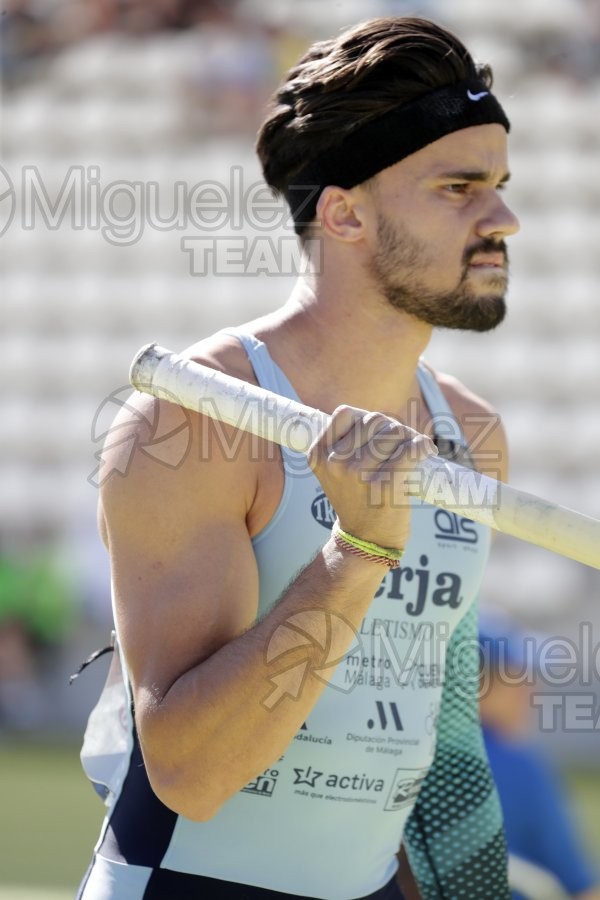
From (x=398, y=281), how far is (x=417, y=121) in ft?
0.86

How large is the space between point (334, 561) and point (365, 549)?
0.14ft

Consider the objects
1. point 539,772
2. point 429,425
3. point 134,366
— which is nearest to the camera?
point 134,366

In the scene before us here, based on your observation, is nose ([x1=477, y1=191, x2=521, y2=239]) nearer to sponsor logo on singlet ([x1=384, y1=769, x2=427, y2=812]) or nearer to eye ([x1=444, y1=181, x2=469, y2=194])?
eye ([x1=444, y1=181, x2=469, y2=194])

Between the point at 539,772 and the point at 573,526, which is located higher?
the point at 573,526

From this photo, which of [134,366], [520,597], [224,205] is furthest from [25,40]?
[134,366]

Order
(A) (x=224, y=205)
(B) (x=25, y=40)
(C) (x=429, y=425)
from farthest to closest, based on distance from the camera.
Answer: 1. (B) (x=25, y=40)
2. (A) (x=224, y=205)
3. (C) (x=429, y=425)

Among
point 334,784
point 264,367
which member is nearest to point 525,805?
point 334,784

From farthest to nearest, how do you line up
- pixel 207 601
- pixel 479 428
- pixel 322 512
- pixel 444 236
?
pixel 479 428 → pixel 444 236 → pixel 322 512 → pixel 207 601

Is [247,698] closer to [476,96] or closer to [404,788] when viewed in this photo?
[404,788]

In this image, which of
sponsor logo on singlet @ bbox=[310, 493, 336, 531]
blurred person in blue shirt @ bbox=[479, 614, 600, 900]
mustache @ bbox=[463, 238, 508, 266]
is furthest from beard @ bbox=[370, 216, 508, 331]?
blurred person in blue shirt @ bbox=[479, 614, 600, 900]

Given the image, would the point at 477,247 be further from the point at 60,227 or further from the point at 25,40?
the point at 25,40

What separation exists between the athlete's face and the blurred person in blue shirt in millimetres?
1216

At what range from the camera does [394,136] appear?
2160 millimetres

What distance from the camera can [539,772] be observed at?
308 centimetres
